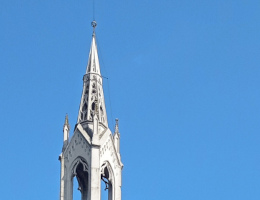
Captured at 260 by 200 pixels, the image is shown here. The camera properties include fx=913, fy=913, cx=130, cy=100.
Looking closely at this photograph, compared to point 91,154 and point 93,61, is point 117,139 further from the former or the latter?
point 93,61

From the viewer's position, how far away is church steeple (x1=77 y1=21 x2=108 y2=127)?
6347 cm

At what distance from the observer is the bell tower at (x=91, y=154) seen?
6031 centimetres

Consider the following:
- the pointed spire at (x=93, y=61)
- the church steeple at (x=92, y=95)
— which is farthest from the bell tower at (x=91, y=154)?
the pointed spire at (x=93, y=61)

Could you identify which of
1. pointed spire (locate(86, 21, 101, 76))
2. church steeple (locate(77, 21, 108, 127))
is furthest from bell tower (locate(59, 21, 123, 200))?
pointed spire (locate(86, 21, 101, 76))

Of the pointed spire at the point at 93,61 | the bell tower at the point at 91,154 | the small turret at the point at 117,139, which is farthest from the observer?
the pointed spire at the point at 93,61

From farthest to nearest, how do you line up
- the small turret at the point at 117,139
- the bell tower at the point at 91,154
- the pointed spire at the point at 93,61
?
the pointed spire at the point at 93,61, the small turret at the point at 117,139, the bell tower at the point at 91,154

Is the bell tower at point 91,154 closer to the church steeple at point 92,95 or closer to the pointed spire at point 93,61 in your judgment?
the church steeple at point 92,95

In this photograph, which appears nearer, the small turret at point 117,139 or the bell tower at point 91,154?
the bell tower at point 91,154

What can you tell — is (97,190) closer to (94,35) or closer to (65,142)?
(65,142)

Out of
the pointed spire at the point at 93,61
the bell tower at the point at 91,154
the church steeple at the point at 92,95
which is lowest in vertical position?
the bell tower at the point at 91,154

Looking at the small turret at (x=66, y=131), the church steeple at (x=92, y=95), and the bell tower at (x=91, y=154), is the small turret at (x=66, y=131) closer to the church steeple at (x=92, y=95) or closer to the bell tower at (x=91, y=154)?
the bell tower at (x=91, y=154)

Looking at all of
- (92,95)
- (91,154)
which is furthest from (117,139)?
(91,154)

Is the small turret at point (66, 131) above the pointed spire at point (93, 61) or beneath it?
beneath

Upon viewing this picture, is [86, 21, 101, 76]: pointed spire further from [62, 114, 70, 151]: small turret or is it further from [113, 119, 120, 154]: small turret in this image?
[113, 119, 120, 154]: small turret
